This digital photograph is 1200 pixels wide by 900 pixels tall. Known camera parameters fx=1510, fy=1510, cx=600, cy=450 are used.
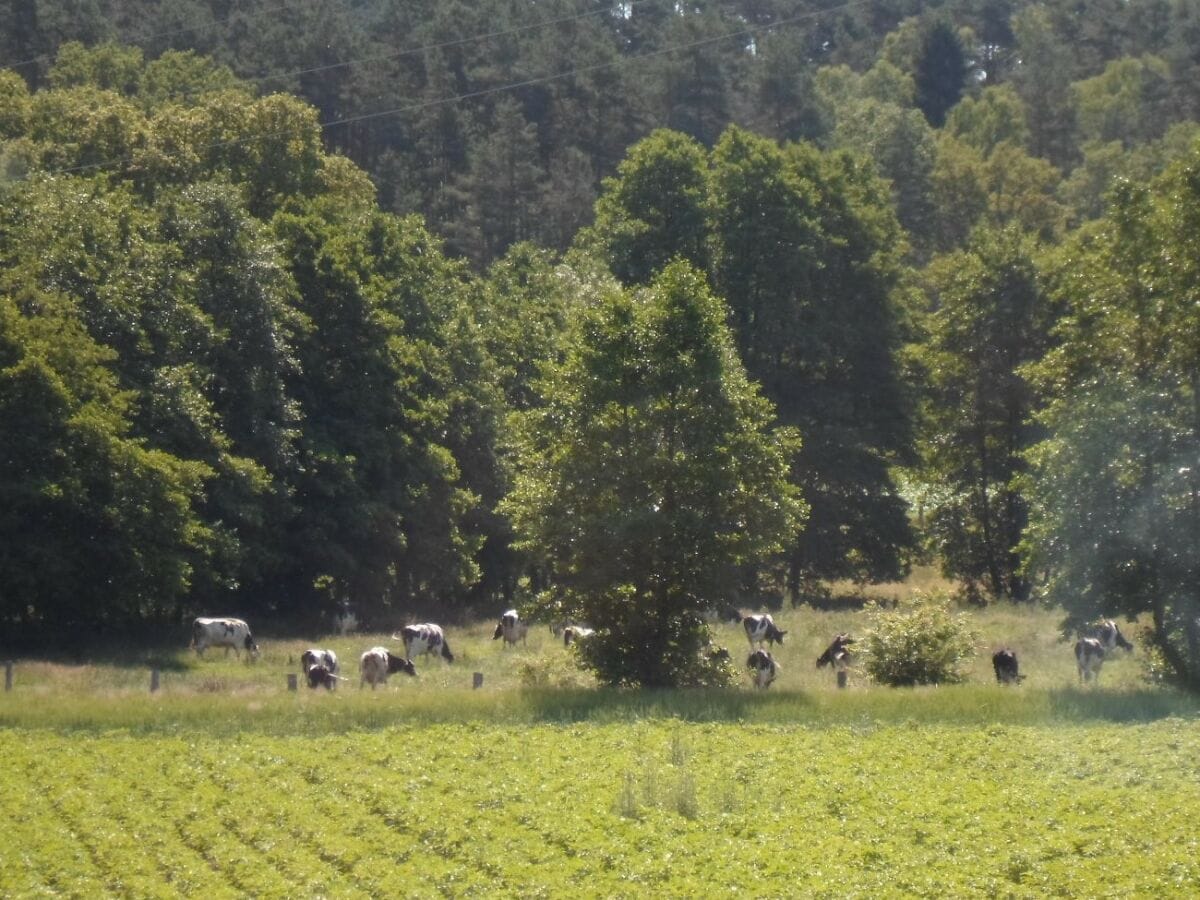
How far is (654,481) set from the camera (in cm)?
3238

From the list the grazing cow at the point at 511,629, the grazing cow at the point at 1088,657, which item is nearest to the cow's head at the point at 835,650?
the grazing cow at the point at 1088,657

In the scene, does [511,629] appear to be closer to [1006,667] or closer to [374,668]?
[374,668]

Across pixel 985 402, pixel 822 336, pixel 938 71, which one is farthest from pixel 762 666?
pixel 938 71

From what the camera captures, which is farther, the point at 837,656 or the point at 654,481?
the point at 837,656

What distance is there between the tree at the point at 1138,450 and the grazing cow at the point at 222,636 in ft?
67.7

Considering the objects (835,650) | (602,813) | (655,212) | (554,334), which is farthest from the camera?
(554,334)

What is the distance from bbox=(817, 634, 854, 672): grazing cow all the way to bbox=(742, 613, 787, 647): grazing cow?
409cm

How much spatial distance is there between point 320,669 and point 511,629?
12721 mm

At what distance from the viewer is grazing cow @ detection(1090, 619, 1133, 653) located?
38.8 m

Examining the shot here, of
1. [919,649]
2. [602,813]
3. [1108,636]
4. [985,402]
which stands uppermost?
[985,402]

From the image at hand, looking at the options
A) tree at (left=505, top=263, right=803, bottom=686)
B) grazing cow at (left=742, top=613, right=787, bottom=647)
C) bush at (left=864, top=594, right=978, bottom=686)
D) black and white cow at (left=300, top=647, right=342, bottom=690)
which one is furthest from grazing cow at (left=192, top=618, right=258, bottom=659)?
bush at (left=864, top=594, right=978, bottom=686)

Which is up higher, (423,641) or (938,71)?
(938,71)

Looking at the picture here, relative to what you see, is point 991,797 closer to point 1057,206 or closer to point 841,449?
point 841,449

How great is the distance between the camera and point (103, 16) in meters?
86.5
